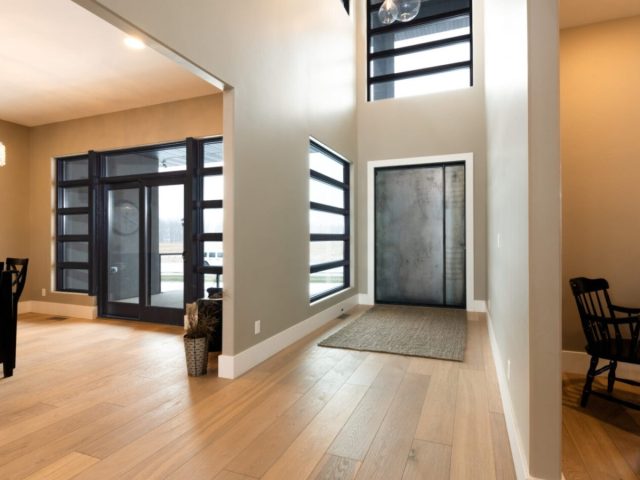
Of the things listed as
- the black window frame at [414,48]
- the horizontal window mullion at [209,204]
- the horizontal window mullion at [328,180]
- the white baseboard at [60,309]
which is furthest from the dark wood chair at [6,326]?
the black window frame at [414,48]

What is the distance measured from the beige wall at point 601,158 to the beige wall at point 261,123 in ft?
8.20

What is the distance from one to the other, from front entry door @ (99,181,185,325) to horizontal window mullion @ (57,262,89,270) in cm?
41

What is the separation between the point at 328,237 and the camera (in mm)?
5043

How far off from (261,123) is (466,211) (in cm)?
359

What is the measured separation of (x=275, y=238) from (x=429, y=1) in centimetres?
508

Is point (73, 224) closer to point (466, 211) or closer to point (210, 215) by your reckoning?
point (210, 215)

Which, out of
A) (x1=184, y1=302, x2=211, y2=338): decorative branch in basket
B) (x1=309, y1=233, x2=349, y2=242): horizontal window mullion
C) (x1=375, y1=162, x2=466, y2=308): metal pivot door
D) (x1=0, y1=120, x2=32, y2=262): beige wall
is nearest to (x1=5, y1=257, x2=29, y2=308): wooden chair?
(x1=184, y1=302, x2=211, y2=338): decorative branch in basket

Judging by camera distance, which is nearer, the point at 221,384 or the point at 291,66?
the point at 221,384

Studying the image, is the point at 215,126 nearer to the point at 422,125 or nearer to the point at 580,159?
the point at 422,125

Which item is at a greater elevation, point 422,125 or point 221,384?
point 422,125

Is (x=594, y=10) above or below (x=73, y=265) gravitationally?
above

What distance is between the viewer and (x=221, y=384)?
2.78 metres

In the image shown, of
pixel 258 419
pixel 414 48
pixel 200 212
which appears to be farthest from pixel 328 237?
pixel 414 48

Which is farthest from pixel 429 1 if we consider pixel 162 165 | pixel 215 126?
pixel 162 165
